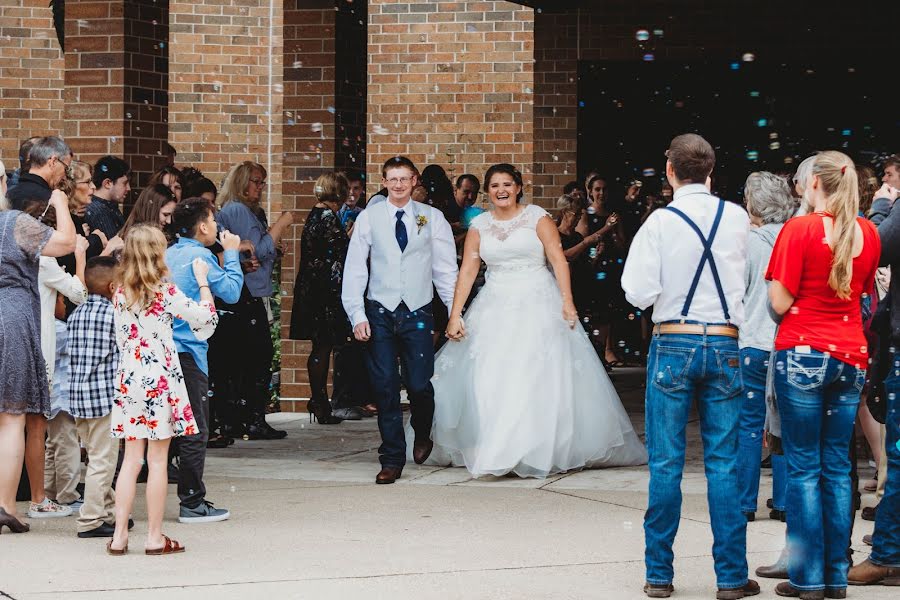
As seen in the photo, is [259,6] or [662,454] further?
[259,6]

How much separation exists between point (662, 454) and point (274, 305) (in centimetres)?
810

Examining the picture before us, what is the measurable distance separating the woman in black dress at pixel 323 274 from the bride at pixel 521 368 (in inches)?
80.8

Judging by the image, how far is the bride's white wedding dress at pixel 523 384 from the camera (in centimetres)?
895

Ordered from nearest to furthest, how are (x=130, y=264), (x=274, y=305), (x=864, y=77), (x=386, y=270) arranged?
1. (x=130, y=264)
2. (x=386, y=270)
3. (x=274, y=305)
4. (x=864, y=77)

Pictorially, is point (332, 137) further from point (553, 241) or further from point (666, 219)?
point (666, 219)

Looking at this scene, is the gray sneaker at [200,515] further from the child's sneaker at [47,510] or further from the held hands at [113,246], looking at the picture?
the held hands at [113,246]

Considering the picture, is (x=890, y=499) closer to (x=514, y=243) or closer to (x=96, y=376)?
(x=514, y=243)

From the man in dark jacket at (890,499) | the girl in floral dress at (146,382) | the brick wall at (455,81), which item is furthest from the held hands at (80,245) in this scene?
the brick wall at (455,81)

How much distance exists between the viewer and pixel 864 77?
1571 centimetres

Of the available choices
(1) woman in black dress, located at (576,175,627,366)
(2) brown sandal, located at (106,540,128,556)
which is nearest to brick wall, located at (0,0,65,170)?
(1) woman in black dress, located at (576,175,627,366)

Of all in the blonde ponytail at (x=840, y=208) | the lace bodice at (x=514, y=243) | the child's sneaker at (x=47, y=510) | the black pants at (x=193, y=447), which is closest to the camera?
the blonde ponytail at (x=840, y=208)

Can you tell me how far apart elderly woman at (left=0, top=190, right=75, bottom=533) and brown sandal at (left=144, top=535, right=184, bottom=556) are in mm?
964

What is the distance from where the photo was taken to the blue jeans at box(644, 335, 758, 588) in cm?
577

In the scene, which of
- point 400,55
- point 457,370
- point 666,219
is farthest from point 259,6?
point 666,219
